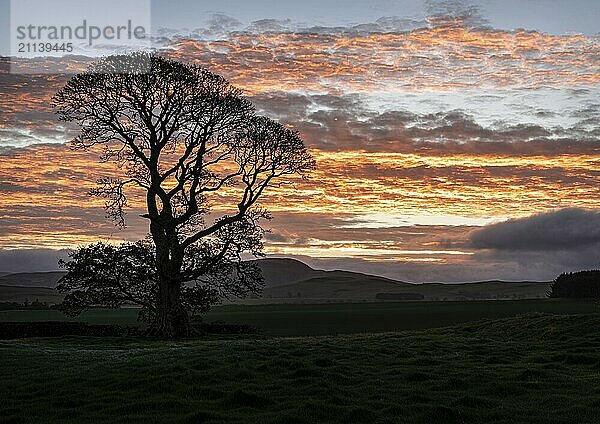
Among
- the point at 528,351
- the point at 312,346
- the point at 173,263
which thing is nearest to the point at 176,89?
the point at 173,263

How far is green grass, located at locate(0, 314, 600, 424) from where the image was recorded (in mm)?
18016

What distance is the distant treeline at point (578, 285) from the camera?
339 ft

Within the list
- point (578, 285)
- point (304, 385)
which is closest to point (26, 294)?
point (578, 285)

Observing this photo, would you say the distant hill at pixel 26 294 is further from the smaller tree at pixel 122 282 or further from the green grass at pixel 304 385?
the green grass at pixel 304 385

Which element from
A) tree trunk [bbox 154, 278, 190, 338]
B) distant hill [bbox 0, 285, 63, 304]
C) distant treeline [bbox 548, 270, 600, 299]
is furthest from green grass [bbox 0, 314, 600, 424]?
distant hill [bbox 0, 285, 63, 304]

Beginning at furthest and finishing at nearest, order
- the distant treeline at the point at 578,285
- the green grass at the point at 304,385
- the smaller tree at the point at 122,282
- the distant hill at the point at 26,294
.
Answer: the distant hill at the point at 26,294 → the distant treeline at the point at 578,285 → the smaller tree at the point at 122,282 → the green grass at the point at 304,385

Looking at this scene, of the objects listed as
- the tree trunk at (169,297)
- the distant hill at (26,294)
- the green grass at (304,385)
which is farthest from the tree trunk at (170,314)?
the distant hill at (26,294)

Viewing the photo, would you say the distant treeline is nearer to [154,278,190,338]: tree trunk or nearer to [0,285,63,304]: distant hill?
[154,278,190,338]: tree trunk

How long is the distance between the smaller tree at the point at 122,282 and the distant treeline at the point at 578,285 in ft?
243

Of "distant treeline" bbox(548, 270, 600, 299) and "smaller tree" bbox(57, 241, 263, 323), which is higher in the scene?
"smaller tree" bbox(57, 241, 263, 323)

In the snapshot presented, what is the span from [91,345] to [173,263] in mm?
10616

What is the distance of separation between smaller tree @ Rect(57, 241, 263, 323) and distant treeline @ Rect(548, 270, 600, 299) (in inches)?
2917

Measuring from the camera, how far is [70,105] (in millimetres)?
48469

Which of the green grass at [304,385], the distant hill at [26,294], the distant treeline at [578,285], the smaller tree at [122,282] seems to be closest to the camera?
the green grass at [304,385]
